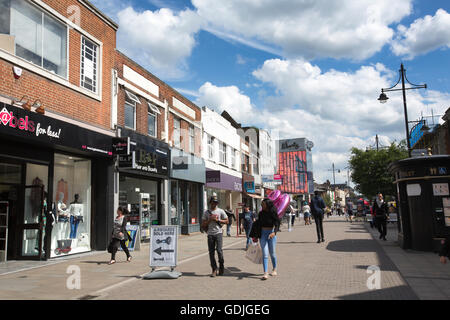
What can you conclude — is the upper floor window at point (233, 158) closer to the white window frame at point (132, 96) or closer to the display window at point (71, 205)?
the white window frame at point (132, 96)

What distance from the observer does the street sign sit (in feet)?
27.7

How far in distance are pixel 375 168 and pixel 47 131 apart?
95.5 feet

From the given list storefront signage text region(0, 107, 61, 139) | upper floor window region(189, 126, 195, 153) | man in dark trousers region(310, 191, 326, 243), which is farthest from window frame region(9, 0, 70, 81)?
upper floor window region(189, 126, 195, 153)

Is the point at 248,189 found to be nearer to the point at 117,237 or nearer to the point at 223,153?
the point at 223,153

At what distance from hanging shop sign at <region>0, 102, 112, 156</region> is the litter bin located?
32.7ft

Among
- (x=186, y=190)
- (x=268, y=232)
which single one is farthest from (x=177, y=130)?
(x=268, y=232)

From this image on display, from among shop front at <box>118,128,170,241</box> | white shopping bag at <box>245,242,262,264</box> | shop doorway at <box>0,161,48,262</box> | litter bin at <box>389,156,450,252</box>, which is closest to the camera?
white shopping bag at <box>245,242,262,264</box>

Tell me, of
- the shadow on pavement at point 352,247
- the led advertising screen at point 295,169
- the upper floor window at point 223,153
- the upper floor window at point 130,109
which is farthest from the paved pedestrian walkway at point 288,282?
the led advertising screen at point 295,169

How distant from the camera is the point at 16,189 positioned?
11273 millimetres

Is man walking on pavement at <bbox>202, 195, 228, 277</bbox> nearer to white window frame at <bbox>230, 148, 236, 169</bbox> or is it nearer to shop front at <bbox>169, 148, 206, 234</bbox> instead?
shop front at <bbox>169, 148, 206, 234</bbox>

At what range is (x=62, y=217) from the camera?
12555mm
